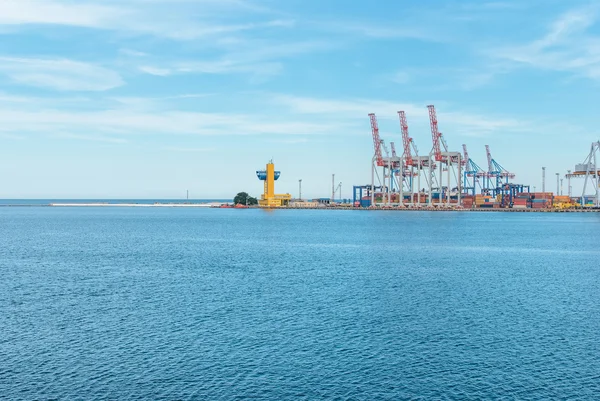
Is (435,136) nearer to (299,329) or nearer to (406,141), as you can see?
(406,141)

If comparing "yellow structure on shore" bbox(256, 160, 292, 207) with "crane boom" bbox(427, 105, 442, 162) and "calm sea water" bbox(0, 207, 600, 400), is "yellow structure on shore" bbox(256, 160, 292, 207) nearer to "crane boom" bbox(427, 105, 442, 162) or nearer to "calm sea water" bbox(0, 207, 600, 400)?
"crane boom" bbox(427, 105, 442, 162)

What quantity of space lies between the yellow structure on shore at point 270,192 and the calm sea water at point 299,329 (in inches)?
5104

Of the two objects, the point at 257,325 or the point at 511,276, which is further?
the point at 511,276

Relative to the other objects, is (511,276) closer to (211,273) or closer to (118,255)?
(211,273)

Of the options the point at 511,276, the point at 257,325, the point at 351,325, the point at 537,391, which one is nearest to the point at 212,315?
the point at 257,325

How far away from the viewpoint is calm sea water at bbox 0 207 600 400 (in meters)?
17.9

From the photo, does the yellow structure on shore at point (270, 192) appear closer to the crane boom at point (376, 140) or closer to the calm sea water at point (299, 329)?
the crane boom at point (376, 140)

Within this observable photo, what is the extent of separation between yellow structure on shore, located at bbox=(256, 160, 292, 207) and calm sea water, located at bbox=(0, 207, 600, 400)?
129645mm

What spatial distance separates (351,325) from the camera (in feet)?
81.7

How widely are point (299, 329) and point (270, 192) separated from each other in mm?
163747

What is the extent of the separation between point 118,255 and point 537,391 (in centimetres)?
4132

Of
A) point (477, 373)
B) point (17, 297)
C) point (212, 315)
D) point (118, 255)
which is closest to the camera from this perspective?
point (477, 373)

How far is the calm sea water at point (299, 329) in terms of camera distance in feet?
58.7

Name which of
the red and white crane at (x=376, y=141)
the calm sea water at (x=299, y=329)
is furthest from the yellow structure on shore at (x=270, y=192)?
the calm sea water at (x=299, y=329)
